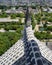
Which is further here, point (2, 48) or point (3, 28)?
point (3, 28)

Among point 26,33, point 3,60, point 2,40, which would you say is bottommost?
point 2,40

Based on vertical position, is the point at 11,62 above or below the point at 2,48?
above

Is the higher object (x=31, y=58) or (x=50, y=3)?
(x=31, y=58)

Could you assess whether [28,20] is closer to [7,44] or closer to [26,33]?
[26,33]

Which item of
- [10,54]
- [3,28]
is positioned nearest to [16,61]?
[10,54]

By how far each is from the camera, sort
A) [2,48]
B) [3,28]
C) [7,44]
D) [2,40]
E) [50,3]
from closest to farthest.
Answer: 1. [2,48]
2. [7,44]
3. [2,40]
4. [3,28]
5. [50,3]

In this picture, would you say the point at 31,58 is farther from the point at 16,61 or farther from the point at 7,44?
the point at 7,44

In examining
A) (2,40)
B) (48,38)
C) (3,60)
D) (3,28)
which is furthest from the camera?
(3,28)

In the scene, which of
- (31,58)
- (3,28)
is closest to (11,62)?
(31,58)

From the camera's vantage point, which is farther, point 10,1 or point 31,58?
point 10,1
